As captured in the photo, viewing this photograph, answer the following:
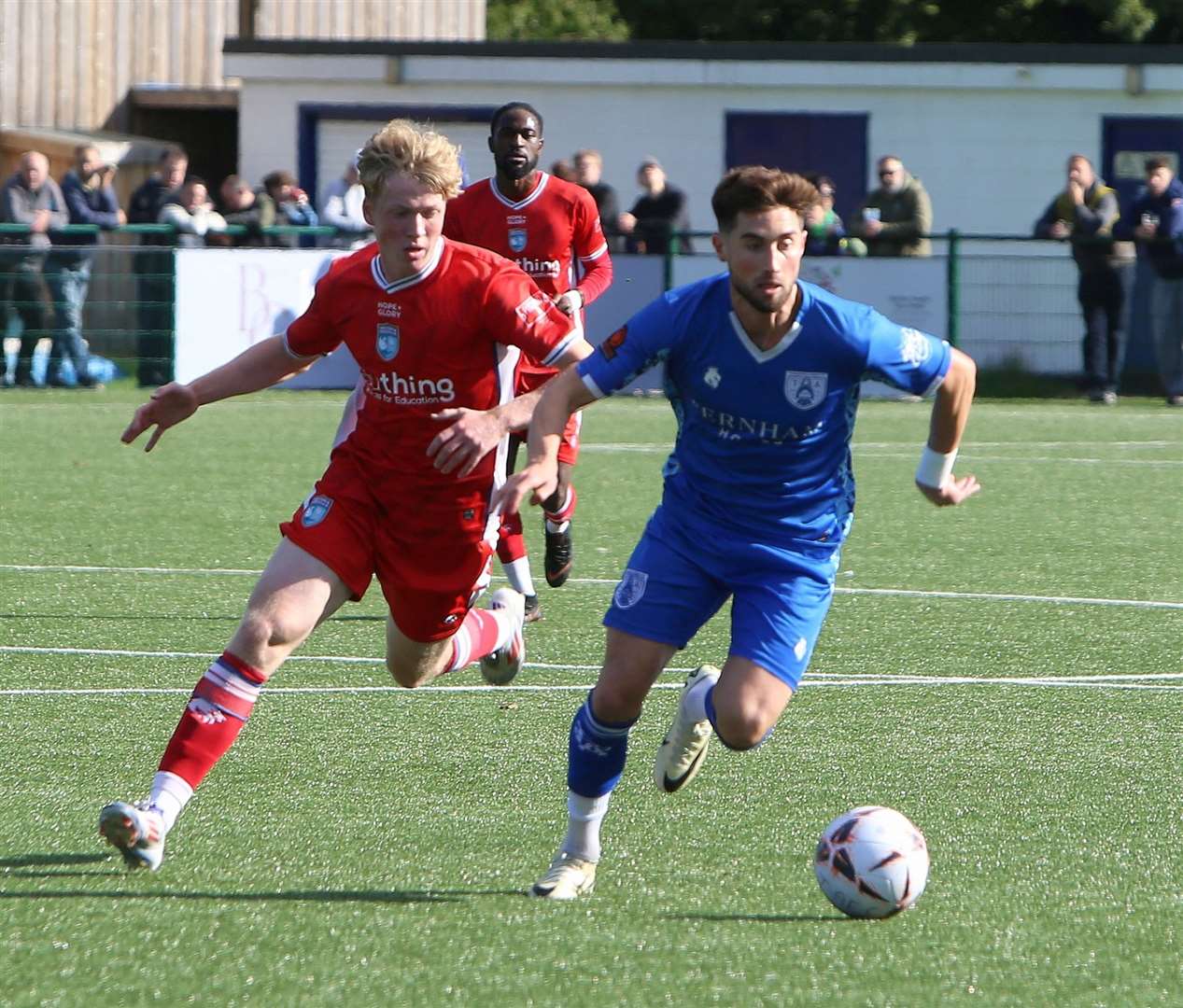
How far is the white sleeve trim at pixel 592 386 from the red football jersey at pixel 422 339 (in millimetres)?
594

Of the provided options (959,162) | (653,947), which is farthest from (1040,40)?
(653,947)

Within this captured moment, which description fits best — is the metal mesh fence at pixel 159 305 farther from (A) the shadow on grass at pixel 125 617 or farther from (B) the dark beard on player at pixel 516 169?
(A) the shadow on grass at pixel 125 617

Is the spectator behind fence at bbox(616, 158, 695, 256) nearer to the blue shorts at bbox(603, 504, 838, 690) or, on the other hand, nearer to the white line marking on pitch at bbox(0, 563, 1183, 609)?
the white line marking on pitch at bbox(0, 563, 1183, 609)

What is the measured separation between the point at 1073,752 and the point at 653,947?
233cm

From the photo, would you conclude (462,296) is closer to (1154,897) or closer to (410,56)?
(1154,897)

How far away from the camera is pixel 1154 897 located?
469 cm

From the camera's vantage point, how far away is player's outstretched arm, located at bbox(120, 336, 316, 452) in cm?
544

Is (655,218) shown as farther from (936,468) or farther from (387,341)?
(936,468)

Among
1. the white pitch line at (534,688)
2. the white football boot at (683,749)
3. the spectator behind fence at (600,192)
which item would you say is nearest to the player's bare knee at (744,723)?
the white football boot at (683,749)

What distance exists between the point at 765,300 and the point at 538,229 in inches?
186

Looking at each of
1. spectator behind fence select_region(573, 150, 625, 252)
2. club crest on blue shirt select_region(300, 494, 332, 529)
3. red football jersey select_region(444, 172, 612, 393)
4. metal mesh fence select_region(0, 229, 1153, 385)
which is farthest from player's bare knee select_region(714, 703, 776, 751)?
metal mesh fence select_region(0, 229, 1153, 385)

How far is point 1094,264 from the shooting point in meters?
19.5

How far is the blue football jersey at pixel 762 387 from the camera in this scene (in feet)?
16.0

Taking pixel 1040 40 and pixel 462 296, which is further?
pixel 1040 40
